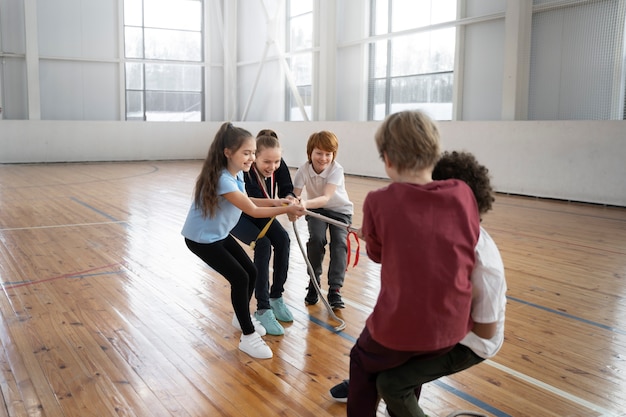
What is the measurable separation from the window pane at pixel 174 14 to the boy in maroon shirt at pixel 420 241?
1739 cm

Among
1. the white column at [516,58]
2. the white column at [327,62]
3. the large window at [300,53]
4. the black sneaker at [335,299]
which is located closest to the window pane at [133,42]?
the large window at [300,53]

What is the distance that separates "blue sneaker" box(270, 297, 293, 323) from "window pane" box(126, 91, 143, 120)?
49.3 feet

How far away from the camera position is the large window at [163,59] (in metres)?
17.5

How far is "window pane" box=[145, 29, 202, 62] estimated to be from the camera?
17.7 metres

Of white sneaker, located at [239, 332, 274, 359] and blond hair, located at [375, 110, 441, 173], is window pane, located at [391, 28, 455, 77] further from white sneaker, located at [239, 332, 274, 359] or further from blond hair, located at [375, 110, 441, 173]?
blond hair, located at [375, 110, 441, 173]

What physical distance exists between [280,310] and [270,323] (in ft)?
0.79

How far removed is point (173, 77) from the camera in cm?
1816

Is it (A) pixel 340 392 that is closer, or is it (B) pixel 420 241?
(B) pixel 420 241

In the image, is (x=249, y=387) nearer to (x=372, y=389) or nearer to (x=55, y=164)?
(x=372, y=389)

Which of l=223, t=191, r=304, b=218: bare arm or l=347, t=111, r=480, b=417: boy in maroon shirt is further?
l=223, t=191, r=304, b=218: bare arm

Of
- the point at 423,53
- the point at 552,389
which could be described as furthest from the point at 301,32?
the point at 552,389

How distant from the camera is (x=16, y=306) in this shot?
4.02 m

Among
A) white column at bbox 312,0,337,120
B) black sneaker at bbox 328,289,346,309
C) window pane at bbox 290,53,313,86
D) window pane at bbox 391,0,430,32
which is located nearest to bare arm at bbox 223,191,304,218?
black sneaker at bbox 328,289,346,309

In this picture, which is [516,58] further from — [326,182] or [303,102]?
Result: [326,182]
